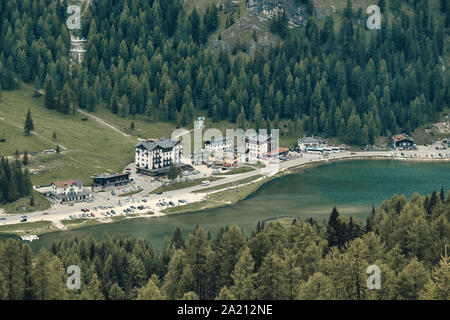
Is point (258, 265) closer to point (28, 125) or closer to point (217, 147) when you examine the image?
point (28, 125)

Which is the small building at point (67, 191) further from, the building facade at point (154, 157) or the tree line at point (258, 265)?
the tree line at point (258, 265)

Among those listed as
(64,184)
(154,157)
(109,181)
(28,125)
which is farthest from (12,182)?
(154,157)

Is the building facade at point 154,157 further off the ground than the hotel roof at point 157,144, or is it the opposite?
the hotel roof at point 157,144

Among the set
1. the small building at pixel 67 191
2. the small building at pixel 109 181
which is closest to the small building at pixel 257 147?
the small building at pixel 109 181

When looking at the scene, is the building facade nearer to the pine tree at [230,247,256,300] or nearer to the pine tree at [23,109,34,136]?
the pine tree at [23,109,34,136]

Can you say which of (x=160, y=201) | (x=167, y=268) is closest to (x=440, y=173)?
(x=160, y=201)

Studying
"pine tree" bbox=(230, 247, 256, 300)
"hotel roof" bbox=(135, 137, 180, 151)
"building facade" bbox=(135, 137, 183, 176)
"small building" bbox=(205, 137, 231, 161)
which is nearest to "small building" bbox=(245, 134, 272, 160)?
"small building" bbox=(205, 137, 231, 161)
